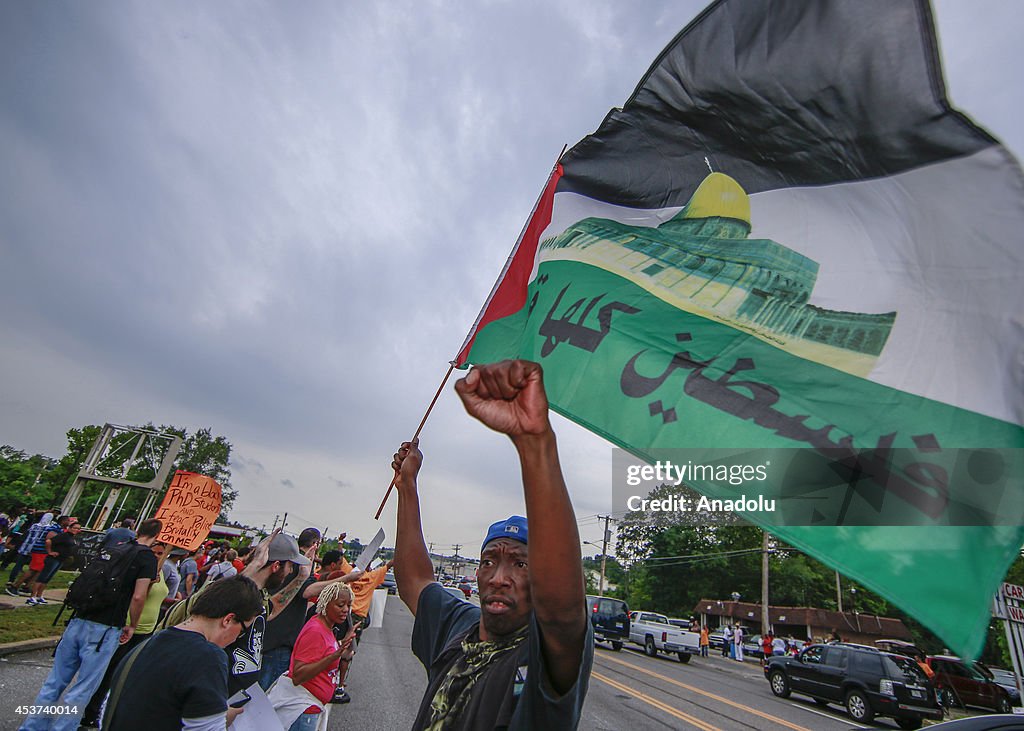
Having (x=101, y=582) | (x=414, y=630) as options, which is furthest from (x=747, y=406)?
(x=101, y=582)

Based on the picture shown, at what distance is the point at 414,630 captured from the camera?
2.52 metres

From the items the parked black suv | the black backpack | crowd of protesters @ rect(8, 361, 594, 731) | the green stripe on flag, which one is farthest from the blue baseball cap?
the parked black suv

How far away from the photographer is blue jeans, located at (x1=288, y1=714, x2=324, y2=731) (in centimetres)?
440

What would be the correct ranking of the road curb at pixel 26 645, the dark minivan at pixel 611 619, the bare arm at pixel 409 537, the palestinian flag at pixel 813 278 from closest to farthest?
the palestinian flag at pixel 813 278
the bare arm at pixel 409 537
the road curb at pixel 26 645
the dark minivan at pixel 611 619

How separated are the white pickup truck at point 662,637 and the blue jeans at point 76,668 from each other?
21861 millimetres

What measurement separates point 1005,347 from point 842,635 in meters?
52.7

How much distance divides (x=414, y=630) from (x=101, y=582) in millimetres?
4144

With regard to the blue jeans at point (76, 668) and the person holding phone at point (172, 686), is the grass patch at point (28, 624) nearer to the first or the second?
the blue jeans at point (76, 668)

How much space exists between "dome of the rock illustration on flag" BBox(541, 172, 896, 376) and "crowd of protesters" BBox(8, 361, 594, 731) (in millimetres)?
1189

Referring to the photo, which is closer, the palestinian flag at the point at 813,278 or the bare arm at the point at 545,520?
the bare arm at the point at 545,520

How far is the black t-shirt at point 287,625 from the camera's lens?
5.06 m

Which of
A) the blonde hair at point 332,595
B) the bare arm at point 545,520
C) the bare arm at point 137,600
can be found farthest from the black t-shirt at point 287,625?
the bare arm at point 545,520

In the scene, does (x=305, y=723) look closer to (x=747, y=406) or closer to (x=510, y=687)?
(x=510, y=687)

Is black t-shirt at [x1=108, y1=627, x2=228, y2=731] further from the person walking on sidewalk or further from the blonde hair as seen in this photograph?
the person walking on sidewalk
